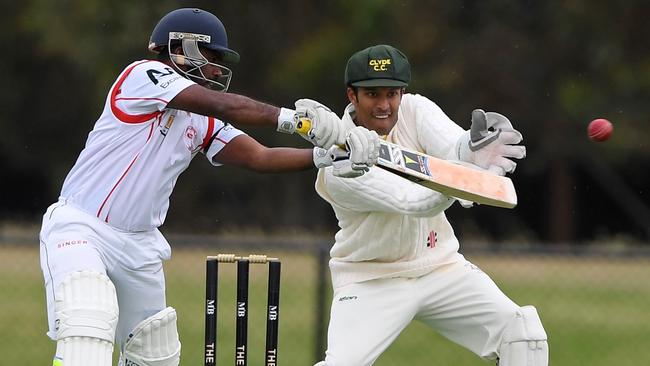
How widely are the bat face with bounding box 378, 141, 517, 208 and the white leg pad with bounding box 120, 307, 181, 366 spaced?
127cm

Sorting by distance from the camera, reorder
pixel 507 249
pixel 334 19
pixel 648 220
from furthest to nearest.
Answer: pixel 334 19
pixel 648 220
pixel 507 249

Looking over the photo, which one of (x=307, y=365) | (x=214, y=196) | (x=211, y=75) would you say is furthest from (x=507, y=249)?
(x=214, y=196)

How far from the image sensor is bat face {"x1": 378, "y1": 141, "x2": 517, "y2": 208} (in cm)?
478

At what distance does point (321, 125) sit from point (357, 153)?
0.61ft

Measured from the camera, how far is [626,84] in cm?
2058

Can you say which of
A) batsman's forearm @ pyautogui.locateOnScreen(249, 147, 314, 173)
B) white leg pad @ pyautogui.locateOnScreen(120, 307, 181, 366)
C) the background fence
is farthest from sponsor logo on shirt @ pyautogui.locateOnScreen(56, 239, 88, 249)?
the background fence

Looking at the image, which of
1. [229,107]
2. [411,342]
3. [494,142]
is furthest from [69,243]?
[411,342]

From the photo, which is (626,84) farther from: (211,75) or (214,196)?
(211,75)

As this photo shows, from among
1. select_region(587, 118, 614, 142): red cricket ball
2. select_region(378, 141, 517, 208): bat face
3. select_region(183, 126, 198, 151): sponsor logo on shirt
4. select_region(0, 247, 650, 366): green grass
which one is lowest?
select_region(0, 247, 650, 366): green grass

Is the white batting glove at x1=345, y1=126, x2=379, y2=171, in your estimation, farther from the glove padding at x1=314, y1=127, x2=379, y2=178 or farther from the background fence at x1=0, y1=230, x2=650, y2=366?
the background fence at x1=0, y1=230, x2=650, y2=366

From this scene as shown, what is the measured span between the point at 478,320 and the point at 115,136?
170 cm

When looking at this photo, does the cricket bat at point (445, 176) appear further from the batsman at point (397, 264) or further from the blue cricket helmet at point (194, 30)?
the blue cricket helmet at point (194, 30)

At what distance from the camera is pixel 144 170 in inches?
203

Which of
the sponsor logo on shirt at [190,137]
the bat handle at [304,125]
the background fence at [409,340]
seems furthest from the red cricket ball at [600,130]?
the background fence at [409,340]
